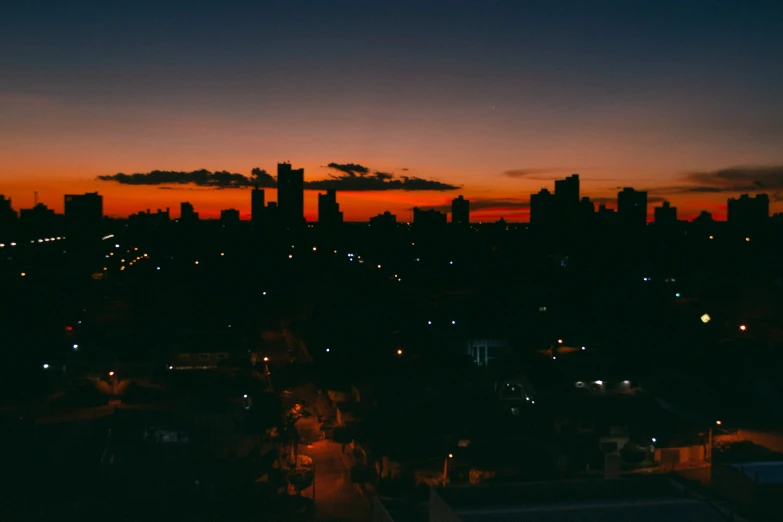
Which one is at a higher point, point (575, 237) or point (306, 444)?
point (575, 237)

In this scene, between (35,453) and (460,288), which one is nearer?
(35,453)

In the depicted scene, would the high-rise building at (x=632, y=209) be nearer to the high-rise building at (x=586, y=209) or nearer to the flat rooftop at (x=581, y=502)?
the high-rise building at (x=586, y=209)

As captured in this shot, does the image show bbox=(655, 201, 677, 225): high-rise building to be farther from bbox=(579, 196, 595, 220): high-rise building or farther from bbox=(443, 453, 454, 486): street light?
bbox=(443, 453, 454, 486): street light

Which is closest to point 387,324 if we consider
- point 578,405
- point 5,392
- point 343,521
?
point 578,405

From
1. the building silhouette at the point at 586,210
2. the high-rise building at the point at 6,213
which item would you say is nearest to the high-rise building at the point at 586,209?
the building silhouette at the point at 586,210

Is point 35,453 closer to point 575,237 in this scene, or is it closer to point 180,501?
point 180,501

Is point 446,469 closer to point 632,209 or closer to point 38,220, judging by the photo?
point 632,209
